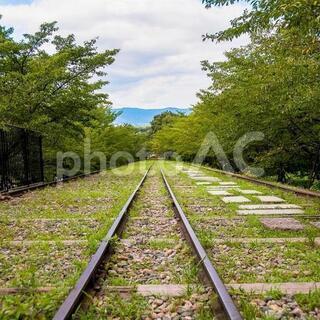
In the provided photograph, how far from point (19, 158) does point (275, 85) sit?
854 centimetres

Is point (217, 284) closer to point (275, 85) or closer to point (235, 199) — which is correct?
point (235, 199)

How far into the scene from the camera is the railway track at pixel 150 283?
2.93 m

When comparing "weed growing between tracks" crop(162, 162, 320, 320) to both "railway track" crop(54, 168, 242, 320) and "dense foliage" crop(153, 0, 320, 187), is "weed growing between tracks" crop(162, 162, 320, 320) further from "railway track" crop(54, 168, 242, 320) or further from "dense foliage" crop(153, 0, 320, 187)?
"dense foliage" crop(153, 0, 320, 187)

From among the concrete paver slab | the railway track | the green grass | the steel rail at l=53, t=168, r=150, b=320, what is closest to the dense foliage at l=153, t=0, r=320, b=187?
the concrete paver slab

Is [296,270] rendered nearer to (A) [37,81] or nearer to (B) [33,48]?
(A) [37,81]

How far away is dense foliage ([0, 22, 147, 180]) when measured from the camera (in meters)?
14.6

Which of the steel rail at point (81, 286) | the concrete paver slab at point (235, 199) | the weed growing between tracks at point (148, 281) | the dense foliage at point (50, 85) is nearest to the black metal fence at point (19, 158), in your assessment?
the dense foliage at point (50, 85)

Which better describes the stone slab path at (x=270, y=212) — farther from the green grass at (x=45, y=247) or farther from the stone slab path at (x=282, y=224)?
the green grass at (x=45, y=247)

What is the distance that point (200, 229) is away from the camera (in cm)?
596

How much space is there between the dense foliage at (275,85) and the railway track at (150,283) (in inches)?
136

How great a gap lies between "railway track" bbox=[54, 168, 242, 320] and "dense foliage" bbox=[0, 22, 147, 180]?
10181 millimetres

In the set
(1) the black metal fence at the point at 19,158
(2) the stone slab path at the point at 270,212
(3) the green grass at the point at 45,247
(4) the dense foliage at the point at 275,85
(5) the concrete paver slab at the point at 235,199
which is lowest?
(3) the green grass at the point at 45,247

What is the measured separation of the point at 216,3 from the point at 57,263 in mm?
5042

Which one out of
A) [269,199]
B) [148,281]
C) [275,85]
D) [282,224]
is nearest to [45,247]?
[148,281]
